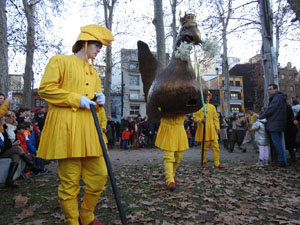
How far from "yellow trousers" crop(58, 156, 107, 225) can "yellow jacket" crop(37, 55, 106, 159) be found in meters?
0.14

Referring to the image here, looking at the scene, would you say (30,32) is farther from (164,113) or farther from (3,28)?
(164,113)

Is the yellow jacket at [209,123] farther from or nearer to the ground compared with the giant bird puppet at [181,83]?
nearer to the ground

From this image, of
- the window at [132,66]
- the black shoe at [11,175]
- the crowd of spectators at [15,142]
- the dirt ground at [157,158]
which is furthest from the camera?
the window at [132,66]

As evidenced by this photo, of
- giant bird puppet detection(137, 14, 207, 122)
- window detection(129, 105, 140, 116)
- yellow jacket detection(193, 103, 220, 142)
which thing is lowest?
yellow jacket detection(193, 103, 220, 142)

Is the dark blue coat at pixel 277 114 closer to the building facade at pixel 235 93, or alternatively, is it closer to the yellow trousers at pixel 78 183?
the yellow trousers at pixel 78 183

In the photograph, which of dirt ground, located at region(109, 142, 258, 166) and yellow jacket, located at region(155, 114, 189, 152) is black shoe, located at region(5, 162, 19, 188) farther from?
dirt ground, located at region(109, 142, 258, 166)

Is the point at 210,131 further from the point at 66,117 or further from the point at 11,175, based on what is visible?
the point at 11,175

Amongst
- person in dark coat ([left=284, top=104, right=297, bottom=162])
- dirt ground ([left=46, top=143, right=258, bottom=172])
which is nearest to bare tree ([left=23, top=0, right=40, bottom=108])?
dirt ground ([left=46, top=143, right=258, bottom=172])

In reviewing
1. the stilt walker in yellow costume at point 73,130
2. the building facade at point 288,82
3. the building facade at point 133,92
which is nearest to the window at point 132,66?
the building facade at point 133,92

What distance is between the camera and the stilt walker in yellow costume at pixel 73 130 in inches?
90.7

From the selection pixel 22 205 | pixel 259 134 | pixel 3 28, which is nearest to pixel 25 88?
pixel 3 28

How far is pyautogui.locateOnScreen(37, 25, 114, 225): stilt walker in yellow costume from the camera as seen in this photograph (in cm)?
230

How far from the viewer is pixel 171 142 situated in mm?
4156

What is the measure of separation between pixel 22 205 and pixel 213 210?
2747 mm
